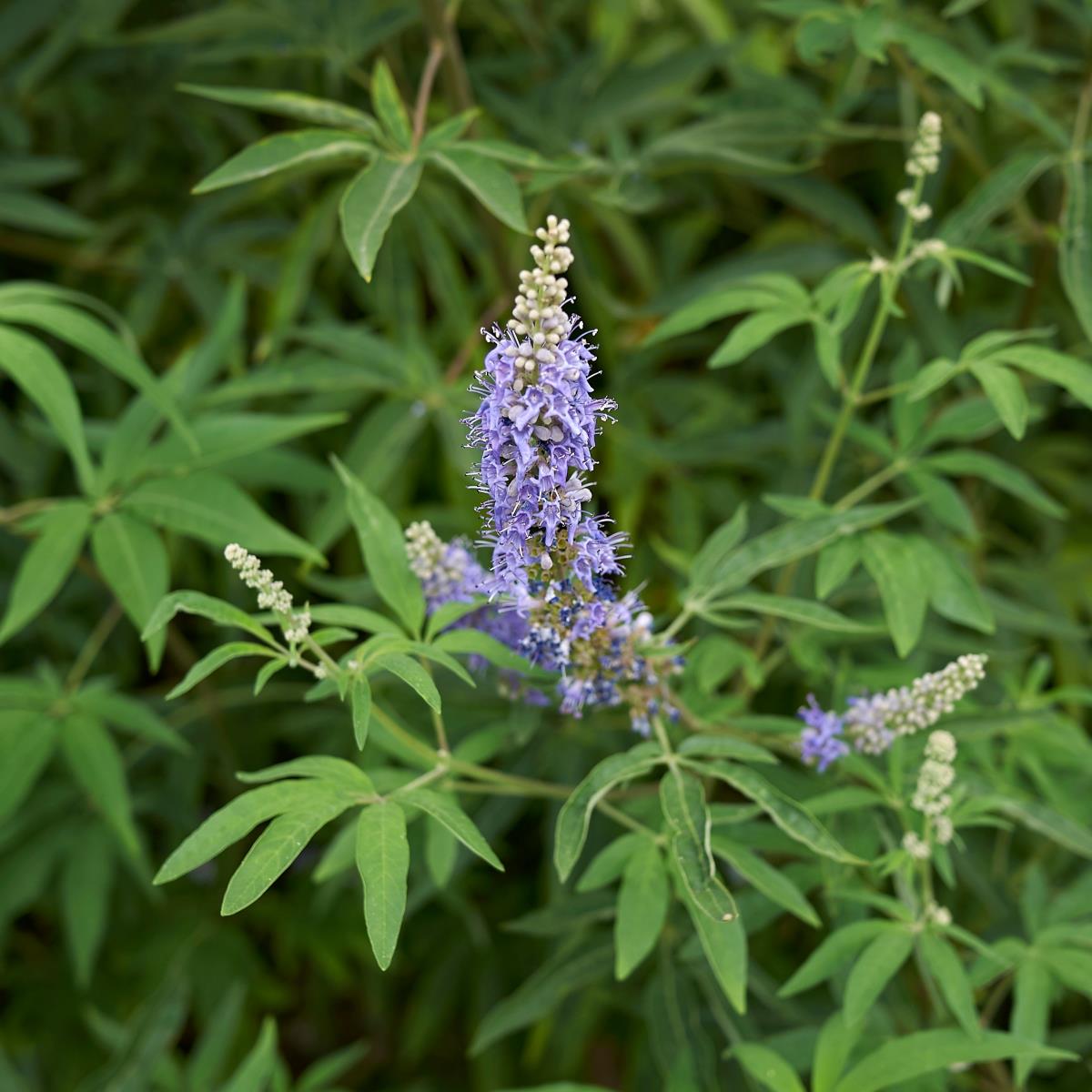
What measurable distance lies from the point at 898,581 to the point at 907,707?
239 mm

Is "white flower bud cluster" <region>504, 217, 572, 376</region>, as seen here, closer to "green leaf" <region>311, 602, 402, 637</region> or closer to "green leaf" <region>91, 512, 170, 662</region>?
"green leaf" <region>311, 602, 402, 637</region>

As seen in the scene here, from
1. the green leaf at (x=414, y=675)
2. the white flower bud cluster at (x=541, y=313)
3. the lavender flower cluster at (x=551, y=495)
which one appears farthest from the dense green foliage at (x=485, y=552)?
the white flower bud cluster at (x=541, y=313)

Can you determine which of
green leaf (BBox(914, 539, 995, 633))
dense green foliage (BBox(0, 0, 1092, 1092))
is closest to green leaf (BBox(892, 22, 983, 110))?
dense green foliage (BBox(0, 0, 1092, 1092))

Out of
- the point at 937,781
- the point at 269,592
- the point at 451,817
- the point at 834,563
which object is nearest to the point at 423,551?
the point at 269,592

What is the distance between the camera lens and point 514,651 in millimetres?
1691

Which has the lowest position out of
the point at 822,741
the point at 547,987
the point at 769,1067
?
the point at 769,1067

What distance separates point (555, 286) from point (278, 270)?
1.90m

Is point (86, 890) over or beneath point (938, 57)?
beneath

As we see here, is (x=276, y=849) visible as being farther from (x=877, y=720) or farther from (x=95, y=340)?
(x=95, y=340)

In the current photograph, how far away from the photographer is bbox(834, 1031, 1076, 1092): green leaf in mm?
1616

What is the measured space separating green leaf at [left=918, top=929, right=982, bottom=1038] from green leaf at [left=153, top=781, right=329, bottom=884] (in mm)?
825

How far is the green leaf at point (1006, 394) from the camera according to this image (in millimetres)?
1732

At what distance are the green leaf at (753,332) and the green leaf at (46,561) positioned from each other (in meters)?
1.10

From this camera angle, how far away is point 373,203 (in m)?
1.83
